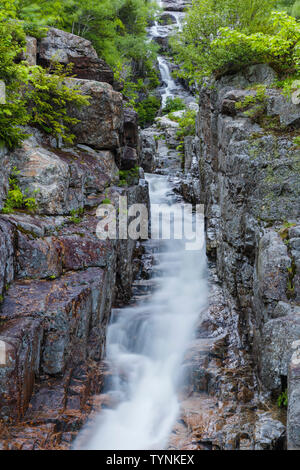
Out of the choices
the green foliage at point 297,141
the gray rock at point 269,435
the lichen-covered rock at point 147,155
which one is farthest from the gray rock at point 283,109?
the lichen-covered rock at point 147,155

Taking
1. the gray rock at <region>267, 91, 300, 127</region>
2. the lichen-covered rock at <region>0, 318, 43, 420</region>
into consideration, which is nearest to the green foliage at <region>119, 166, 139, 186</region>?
the gray rock at <region>267, 91, 300, 127</region>

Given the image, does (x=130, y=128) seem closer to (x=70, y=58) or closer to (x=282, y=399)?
(x=70, y=58)

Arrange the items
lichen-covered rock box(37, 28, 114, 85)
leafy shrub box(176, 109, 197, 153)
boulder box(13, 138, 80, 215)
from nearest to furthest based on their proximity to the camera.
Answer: boulder box(13, 138, 80, 215), lichen-covered rock box(37, 28, 114, 85), leafy shrub box(176, 109, 197, 153)

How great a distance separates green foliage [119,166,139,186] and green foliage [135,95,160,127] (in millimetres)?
16300

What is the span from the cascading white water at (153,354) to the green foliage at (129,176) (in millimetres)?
2578

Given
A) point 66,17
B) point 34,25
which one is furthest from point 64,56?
point 66,17

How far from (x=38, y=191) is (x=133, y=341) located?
3857mm

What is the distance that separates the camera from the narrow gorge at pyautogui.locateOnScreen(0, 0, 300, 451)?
4.82 meters

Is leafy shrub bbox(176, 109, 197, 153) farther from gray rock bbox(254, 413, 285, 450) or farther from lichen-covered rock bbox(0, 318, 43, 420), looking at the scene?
gray rock bbox(254, 413, 285, 450)

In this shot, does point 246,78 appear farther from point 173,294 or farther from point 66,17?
point 66,17

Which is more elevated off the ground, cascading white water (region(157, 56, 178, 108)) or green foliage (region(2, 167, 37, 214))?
cascading white water (region(157, 56, 178, 108))

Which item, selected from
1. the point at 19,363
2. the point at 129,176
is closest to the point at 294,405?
the point at 19,363

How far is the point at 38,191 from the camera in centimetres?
684

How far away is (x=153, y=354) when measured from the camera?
7266mm
